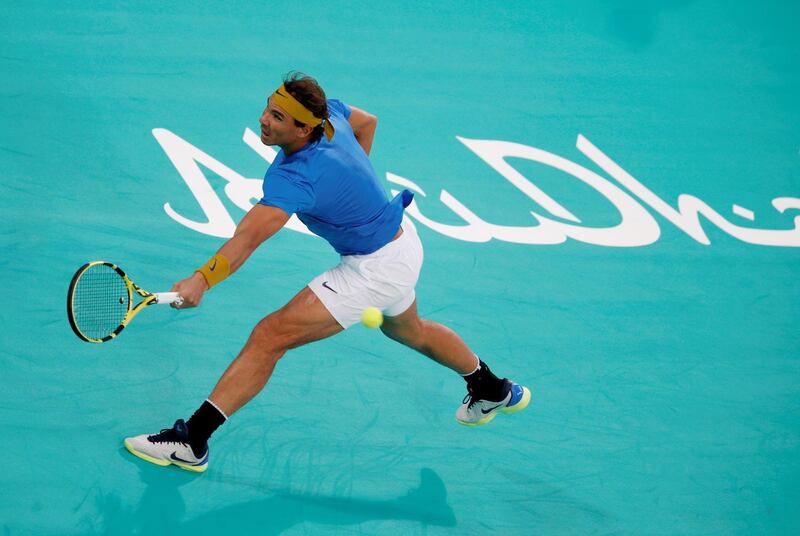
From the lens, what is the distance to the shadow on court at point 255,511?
500 centimetres

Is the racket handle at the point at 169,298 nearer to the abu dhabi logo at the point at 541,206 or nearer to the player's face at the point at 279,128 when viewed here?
the player's face at the point at 279,128

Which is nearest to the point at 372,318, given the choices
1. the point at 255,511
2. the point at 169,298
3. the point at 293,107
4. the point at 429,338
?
the point at 429,338

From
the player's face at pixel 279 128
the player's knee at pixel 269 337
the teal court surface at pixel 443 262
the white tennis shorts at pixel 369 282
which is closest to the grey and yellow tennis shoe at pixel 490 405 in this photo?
the teal court surface at pixel 443 262

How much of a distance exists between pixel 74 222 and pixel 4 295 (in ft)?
2.57

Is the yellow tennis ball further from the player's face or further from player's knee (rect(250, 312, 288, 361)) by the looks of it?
the player's face

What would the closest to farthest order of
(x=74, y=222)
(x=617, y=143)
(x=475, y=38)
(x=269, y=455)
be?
(x=269, y=455), (x=74, y=222), (x=617, y=143), (x=475, y=38)

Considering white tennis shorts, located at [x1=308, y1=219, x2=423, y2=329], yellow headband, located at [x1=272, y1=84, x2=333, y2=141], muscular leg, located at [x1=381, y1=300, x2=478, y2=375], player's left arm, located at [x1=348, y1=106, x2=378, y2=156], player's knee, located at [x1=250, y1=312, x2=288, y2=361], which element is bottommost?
muscular leg, located at [x1=381, y1=300, x2=478, y2=375]

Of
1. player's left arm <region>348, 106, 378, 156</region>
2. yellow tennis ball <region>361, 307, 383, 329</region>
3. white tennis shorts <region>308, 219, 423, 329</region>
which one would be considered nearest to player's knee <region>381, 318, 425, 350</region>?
white tennis shorts <region>308, 219, 423, 329</region>

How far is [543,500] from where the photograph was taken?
5555mm

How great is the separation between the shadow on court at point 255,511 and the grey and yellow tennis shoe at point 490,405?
486 millimetres

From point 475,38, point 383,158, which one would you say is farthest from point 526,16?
point 383,158

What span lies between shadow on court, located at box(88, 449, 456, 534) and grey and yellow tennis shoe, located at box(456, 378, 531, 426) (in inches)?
19.1

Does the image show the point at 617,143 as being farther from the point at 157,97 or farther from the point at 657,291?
the point at 157,97

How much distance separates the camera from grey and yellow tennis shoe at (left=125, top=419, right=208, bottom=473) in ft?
17.1
